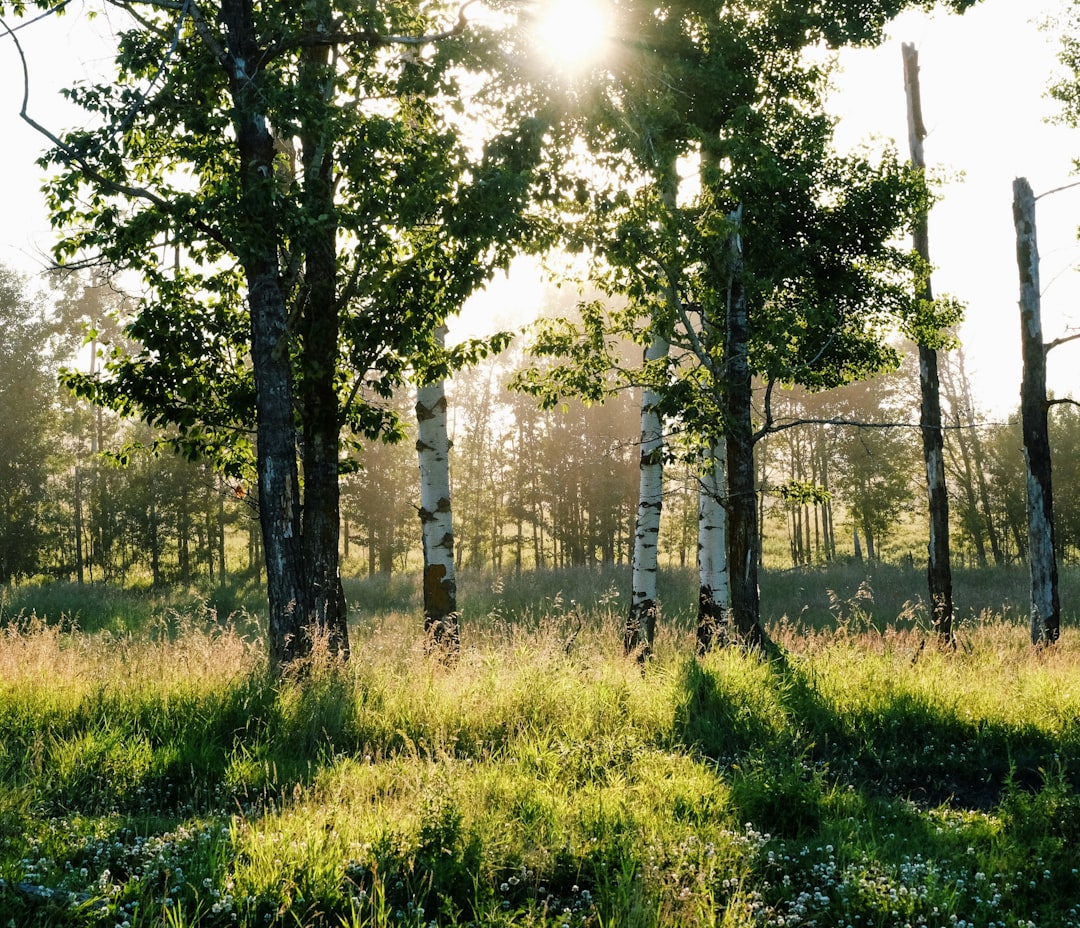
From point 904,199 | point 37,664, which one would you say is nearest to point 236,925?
point 37,664

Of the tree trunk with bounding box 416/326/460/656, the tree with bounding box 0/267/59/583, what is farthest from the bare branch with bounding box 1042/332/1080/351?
the tree with bounding box 0/267/59/583

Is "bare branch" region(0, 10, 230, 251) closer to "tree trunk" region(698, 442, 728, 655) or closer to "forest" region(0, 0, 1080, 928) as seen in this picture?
"forest" region(0, 0, 1080, 928)

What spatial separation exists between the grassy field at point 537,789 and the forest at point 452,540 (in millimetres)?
32

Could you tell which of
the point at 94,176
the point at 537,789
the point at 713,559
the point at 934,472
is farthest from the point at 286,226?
the point at 934,472

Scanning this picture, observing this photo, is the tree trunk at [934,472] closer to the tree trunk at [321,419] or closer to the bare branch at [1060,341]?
the bare branch at [1060,341]

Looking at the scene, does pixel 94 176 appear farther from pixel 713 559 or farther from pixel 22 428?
pixel 22 428

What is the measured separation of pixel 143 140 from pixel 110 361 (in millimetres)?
2443

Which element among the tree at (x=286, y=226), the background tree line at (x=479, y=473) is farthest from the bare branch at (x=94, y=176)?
the background tree line at (x=479, y=473)

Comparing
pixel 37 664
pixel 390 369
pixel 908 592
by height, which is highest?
pixel 390 369

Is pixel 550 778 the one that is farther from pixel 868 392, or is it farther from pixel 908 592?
pixel 868 392

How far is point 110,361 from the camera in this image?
322 inches

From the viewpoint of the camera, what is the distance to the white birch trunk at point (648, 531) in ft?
34.1

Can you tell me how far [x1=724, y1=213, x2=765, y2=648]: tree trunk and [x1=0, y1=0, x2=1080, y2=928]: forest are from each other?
4cm

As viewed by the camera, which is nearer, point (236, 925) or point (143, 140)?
point (236, 925)
